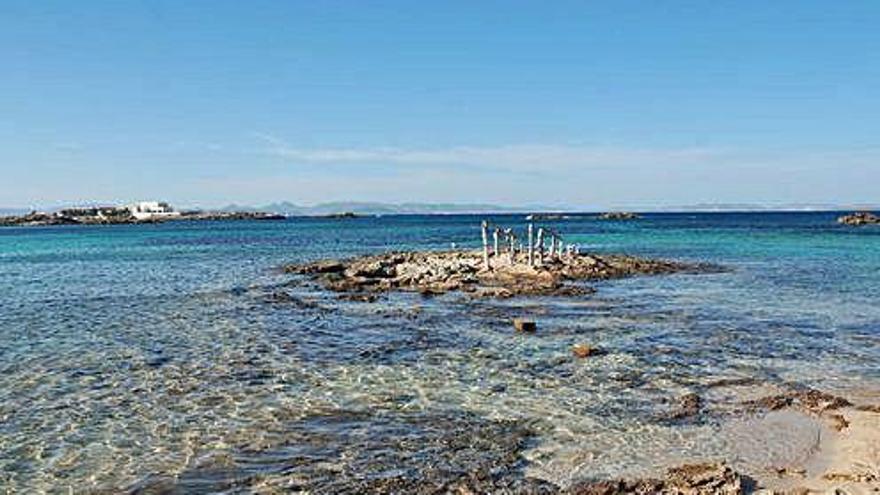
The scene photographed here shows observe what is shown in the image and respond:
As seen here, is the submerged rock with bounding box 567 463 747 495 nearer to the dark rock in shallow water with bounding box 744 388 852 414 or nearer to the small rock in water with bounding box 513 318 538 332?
the dark rock in shallow water with bounding box 744 388 852 414

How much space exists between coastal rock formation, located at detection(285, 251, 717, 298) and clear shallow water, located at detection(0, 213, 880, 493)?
3.07m

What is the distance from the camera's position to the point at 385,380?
18.1 meters

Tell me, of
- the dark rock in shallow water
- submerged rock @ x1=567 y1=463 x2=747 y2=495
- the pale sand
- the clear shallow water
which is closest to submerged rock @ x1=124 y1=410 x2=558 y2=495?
the clear shallow water

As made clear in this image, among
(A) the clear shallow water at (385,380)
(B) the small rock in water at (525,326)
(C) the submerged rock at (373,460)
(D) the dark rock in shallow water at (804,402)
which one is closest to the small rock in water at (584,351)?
(A) the clear shallow water at (385,380)

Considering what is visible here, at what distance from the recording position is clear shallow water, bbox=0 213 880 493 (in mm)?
12602

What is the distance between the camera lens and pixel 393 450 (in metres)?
13.1

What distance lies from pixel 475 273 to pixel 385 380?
25416 millimetres

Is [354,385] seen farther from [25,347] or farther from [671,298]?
[671,298]

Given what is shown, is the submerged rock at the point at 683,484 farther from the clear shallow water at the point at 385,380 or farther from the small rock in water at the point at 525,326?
the small rock in water at the point at 525,326

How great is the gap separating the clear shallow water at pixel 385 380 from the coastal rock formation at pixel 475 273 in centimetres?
307

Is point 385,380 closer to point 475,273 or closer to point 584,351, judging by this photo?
point 584,351

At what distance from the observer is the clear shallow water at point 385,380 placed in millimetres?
12602

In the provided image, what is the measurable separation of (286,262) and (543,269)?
906 inches

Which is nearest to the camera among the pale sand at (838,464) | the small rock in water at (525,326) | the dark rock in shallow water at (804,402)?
the pale sand at (838,464)
